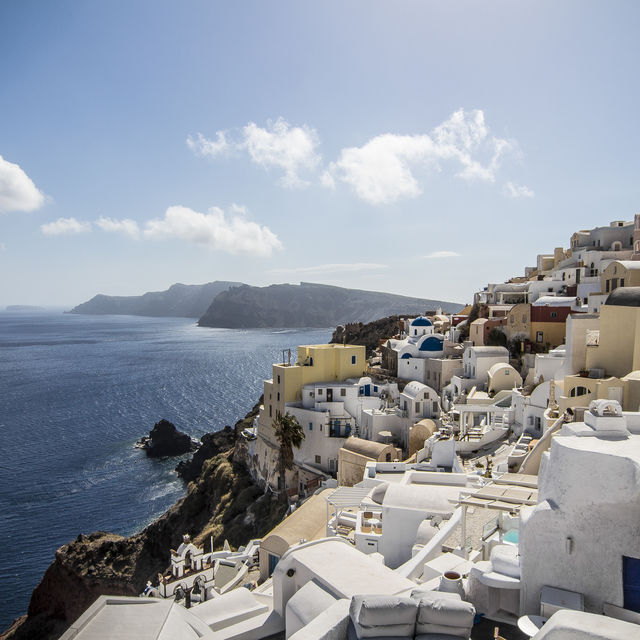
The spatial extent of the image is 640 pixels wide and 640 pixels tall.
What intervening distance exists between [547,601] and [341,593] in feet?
10.7

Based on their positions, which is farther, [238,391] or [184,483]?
[238,391]

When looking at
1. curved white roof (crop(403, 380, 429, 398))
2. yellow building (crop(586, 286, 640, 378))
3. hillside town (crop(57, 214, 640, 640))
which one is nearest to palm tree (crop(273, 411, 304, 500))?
hillside town (crop(57, 214, 640, 640))

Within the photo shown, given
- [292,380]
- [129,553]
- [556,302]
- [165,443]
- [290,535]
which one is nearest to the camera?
[290,535]

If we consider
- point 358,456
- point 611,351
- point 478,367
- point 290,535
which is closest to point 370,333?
point 478,367

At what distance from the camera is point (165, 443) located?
202 ft

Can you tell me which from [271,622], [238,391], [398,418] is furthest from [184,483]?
[271,622]

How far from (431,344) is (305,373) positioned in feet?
39.3

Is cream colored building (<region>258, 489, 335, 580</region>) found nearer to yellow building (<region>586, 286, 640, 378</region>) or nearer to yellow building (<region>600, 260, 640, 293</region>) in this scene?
yellow building (<region>586, 286, 640, 378</region>)

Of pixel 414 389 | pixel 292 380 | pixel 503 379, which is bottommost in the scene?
pixel 414 389

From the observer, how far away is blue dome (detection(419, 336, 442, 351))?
43.4m

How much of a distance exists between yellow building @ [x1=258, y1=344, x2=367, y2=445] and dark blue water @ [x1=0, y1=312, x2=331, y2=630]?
1699 centimetres

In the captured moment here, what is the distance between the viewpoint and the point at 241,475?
42.4 meters

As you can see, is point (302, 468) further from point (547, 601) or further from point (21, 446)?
point (21, 446)

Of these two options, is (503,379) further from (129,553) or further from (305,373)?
(129,553)
